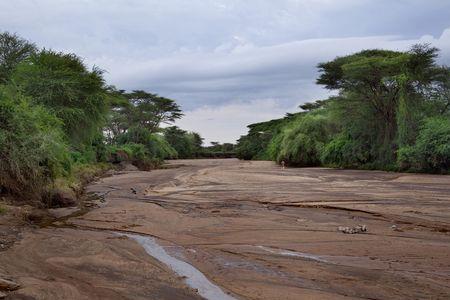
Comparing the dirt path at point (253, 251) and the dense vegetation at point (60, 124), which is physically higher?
the dense vegetation at point (60, 124)

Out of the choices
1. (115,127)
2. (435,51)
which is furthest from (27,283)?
(115,127)

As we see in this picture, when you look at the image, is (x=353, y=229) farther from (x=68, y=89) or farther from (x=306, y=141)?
(x=306, y=141)

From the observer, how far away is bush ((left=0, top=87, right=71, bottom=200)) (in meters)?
14.0

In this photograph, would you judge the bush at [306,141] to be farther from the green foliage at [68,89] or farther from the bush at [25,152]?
the bush at [25,152]

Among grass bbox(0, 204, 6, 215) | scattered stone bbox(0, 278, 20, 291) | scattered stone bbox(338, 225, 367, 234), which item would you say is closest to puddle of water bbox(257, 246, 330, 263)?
scattered stone bbox(338, 225, 367, 234)

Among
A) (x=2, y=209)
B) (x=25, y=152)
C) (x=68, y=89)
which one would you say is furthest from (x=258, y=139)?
(x=2, y=209)

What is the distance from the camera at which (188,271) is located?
8117mm

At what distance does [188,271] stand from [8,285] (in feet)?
9.45

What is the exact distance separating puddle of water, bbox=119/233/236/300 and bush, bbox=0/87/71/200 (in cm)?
514

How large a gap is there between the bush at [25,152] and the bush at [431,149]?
23.2 meters

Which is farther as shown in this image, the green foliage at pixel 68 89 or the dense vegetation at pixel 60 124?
the green foliage at pixel 68 89

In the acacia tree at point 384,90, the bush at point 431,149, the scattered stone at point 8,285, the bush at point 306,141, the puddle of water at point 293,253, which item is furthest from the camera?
the bush at point 306,141

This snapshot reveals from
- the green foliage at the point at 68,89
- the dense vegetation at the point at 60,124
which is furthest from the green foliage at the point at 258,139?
the green foliage at the point at 68,89

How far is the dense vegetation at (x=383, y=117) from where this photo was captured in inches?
1249
